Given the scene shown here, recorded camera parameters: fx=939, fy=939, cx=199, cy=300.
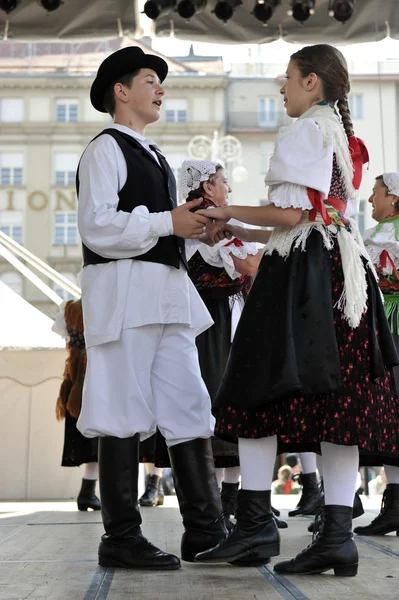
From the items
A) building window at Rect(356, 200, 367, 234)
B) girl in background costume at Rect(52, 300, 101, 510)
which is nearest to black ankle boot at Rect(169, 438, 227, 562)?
girl in background costume at Rect(52, 300, 101, 510)

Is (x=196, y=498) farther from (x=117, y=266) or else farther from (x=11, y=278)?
(x=11, y=278)

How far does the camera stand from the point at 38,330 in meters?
6.82

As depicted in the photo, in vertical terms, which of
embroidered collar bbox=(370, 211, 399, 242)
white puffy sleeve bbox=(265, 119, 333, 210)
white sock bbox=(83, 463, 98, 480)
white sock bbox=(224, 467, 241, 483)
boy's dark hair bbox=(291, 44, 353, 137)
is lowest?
white sock bbox=(83, 463, 98, 480)

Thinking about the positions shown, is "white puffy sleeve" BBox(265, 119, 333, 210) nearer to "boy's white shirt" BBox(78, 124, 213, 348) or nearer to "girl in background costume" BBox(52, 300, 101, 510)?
"boy's white shirt" BBox(78, 124, 213, 348)

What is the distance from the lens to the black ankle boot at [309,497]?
440cm

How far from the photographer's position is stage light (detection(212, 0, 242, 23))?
6012 mm

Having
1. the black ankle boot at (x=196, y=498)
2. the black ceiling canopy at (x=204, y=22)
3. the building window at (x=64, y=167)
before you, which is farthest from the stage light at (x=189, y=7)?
the building window at (x=64, y=167)

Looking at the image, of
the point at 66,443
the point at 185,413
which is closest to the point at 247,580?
the point at 185,413

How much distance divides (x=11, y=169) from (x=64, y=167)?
4.73 ft

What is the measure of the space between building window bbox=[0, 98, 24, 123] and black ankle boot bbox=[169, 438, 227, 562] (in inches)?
870

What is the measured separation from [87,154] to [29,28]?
3.66 m

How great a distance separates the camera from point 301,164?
2.37 meters

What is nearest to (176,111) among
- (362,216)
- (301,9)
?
(362,216)

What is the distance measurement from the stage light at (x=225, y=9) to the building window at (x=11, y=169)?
729 inches
